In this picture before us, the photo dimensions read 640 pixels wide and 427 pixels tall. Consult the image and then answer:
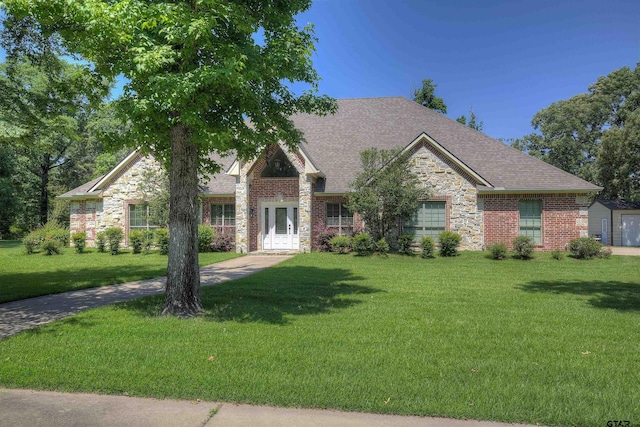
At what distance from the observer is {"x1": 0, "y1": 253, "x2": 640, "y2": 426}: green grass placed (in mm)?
3756

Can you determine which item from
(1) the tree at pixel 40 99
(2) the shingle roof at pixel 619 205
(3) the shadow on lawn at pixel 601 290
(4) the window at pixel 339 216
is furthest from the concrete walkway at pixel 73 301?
(2) the shingle roof at pixel 619 205

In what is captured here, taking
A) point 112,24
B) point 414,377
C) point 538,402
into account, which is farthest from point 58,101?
point 538,402

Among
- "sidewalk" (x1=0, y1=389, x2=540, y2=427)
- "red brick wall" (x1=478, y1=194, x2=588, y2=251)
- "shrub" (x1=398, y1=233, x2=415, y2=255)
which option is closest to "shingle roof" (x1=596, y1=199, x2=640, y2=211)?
"red brick wall" (x1=478, y1=194, x2=588, y2=251)

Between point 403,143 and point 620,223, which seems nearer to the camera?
point 403,143

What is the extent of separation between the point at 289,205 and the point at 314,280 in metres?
8.77

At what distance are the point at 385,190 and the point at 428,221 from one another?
10.8ft

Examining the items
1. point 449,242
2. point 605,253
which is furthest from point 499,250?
point 605,253

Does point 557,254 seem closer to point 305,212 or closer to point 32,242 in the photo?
point 305,212

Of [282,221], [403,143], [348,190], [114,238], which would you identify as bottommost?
[114,238]

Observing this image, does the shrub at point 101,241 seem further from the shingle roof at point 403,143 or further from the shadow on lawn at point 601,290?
the shadow on lawn at point 601,290

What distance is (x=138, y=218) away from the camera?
2097cm

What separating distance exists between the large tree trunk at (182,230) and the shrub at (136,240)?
13389mm

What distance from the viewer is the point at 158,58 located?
19.1 ft

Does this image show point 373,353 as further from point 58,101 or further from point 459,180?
point 459,180
